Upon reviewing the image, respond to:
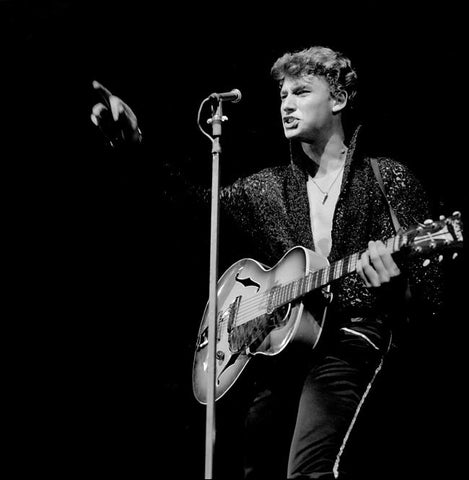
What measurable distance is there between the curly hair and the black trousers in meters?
0.92

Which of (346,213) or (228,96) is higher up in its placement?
(228,96)

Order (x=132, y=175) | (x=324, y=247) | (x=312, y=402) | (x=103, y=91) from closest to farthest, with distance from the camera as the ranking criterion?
(x=312, y=402) < (x=103, y=91) < (x=324, y=247) < (x=132, y=175)

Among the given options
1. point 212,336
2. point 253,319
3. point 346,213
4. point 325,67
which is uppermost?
point 325,67

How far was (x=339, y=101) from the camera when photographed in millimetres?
2645

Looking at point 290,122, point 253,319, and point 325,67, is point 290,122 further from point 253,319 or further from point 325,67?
point 253,319

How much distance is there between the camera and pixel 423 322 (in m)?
2.27

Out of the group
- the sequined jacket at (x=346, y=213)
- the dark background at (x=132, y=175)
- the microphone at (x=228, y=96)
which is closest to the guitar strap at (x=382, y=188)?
the sequined jacket at (x=346, y=213)

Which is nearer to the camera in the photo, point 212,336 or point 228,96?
point 212,336

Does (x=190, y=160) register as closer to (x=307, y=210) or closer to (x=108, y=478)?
(x=307, y=210)

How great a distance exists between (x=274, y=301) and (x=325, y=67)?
2.99ft

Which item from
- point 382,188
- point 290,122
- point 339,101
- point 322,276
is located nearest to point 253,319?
point 322,276

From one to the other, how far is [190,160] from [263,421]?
3.78ft

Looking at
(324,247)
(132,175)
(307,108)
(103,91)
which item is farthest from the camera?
(132,175)

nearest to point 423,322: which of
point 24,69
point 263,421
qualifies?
point 263,421
